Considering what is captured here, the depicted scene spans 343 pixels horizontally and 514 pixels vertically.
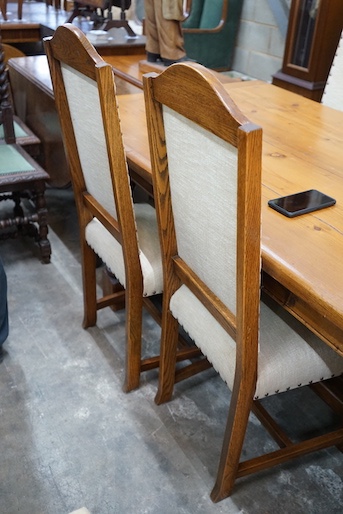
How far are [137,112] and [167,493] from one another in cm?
120

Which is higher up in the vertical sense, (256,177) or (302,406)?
(256,177)

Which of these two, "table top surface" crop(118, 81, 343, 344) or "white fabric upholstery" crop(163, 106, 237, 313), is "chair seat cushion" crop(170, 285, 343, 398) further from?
"table top surface" crop(118, 81, 343, 344)

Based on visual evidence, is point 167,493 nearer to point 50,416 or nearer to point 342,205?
point 50,416

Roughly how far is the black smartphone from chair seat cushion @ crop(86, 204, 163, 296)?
0.47 metres

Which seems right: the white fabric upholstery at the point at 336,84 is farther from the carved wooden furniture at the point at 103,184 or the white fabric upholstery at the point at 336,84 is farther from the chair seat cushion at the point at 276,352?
the chair seat cushion at the point at 276,352

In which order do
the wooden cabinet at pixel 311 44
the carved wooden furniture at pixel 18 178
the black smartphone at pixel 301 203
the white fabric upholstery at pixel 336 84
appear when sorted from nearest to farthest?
1. the black smartphone at pixel 301 203
2. the white fabric upholstery at pixel 336 84
3. the carved wooden furniture at pixel 18 178
4. the wooden cabinet at pixel 311 44

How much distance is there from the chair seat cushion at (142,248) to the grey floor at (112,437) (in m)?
0.40

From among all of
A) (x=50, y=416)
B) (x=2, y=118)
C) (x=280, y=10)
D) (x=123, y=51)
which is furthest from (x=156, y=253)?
(x=280, y=10)

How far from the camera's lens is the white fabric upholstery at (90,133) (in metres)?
1.33

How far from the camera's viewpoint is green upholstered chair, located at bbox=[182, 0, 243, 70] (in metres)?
3.94

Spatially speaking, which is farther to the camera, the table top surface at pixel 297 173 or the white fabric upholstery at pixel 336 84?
the white fabric upholstery at pixel 336 84

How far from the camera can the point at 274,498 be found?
4.54 feet

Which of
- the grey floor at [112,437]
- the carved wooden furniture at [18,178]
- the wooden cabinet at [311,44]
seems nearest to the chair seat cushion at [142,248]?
the grey floor at [112,437]

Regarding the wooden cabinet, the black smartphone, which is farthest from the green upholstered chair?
the black smartphone
